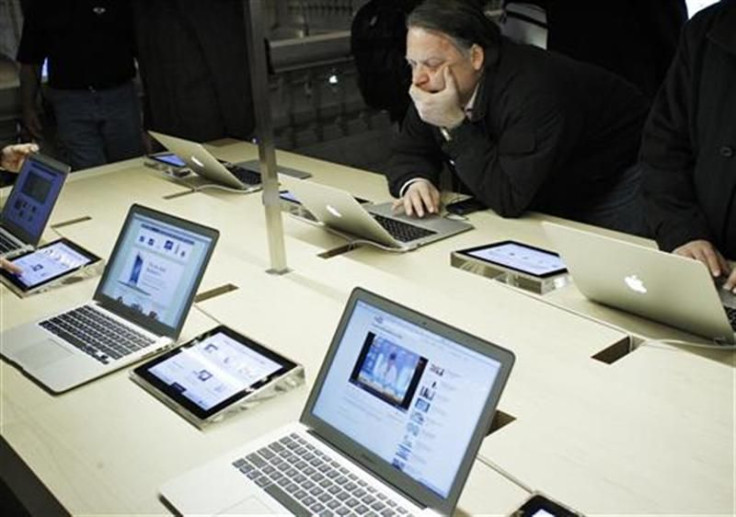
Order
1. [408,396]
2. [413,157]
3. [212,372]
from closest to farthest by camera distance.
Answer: [408,396]
[212,372]
[413,157]

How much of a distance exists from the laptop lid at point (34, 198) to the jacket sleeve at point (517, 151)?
39.6 inches

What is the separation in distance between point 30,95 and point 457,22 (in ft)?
7.03

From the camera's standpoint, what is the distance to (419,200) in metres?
2.08

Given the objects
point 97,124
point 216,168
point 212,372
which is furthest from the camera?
point 97,124

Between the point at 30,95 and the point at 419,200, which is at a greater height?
the point at 30,95

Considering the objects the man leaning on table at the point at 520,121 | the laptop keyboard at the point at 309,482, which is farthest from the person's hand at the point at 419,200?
the laptop keyboard at the point at 309,482

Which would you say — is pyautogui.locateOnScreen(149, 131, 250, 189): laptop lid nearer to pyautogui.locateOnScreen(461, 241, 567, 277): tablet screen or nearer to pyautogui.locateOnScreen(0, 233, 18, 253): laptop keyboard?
pyautogui.locateOnScreen(0, 233, 18, 253): laptop keyboard

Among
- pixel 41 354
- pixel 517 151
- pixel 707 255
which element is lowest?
pixel 41 354

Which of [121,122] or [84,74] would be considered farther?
[121,122]

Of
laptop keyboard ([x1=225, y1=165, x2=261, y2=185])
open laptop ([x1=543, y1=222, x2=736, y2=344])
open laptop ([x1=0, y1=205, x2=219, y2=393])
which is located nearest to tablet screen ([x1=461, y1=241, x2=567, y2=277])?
open laptop ([x1=543, y1=222, x2=736, y2=344])

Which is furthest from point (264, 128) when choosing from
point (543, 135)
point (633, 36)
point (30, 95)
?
point (30, 95)

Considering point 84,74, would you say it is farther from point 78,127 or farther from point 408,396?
point 408,396

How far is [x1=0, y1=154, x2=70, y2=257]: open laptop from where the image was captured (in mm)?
1990

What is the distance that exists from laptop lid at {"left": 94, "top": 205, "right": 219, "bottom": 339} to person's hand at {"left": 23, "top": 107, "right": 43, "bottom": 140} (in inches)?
79.8
